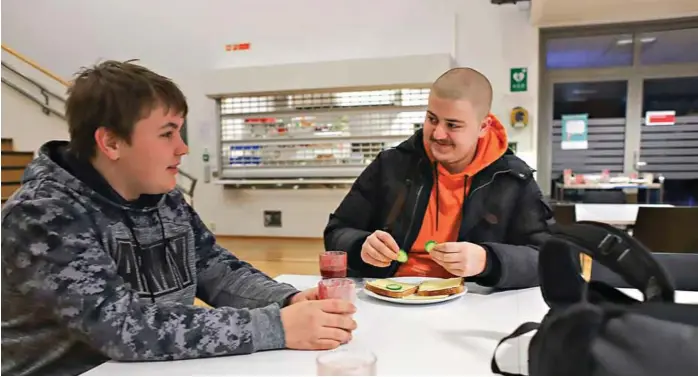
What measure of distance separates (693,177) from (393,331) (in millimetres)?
5989

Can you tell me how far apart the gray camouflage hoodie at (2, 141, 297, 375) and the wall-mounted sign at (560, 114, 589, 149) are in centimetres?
553

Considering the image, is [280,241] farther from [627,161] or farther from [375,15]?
[627,161]

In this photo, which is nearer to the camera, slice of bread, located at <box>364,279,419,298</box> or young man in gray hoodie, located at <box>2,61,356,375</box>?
young man in gray hoodie, located at <box>2,61,356,375</box>

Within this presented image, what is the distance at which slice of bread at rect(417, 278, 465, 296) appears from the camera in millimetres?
1322

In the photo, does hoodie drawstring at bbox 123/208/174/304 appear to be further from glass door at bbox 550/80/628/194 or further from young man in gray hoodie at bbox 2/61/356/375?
glass door at bbox 550/80/628/194

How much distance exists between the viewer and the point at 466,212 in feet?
5.48

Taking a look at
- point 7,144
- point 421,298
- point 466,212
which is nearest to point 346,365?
point 421,298

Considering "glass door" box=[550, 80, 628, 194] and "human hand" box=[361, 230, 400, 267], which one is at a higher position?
"glass door" box=[550, 80, 628, 194]

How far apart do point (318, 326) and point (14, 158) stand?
6.08 meters

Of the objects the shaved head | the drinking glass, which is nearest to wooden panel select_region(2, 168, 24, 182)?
the shaved head

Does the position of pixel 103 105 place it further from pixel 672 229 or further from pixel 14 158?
pixel 14 158

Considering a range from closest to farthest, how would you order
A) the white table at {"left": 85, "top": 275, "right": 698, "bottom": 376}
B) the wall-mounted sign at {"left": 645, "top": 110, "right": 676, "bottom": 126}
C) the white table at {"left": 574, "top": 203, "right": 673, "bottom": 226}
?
the white table at {"left": 85, "top": 275, "right": 698, "bottom": 376} < the white table at {"left": 574, "top": 203, "right": 673, "bottom": 226} < the wall-mounted sign at {"left": 645, "top": 110, "right": 676, "bottom": 126}

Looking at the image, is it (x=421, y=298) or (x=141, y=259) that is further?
(x=421, y=298)

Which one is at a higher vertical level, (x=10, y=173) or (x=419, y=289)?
(x=10, y=173)
